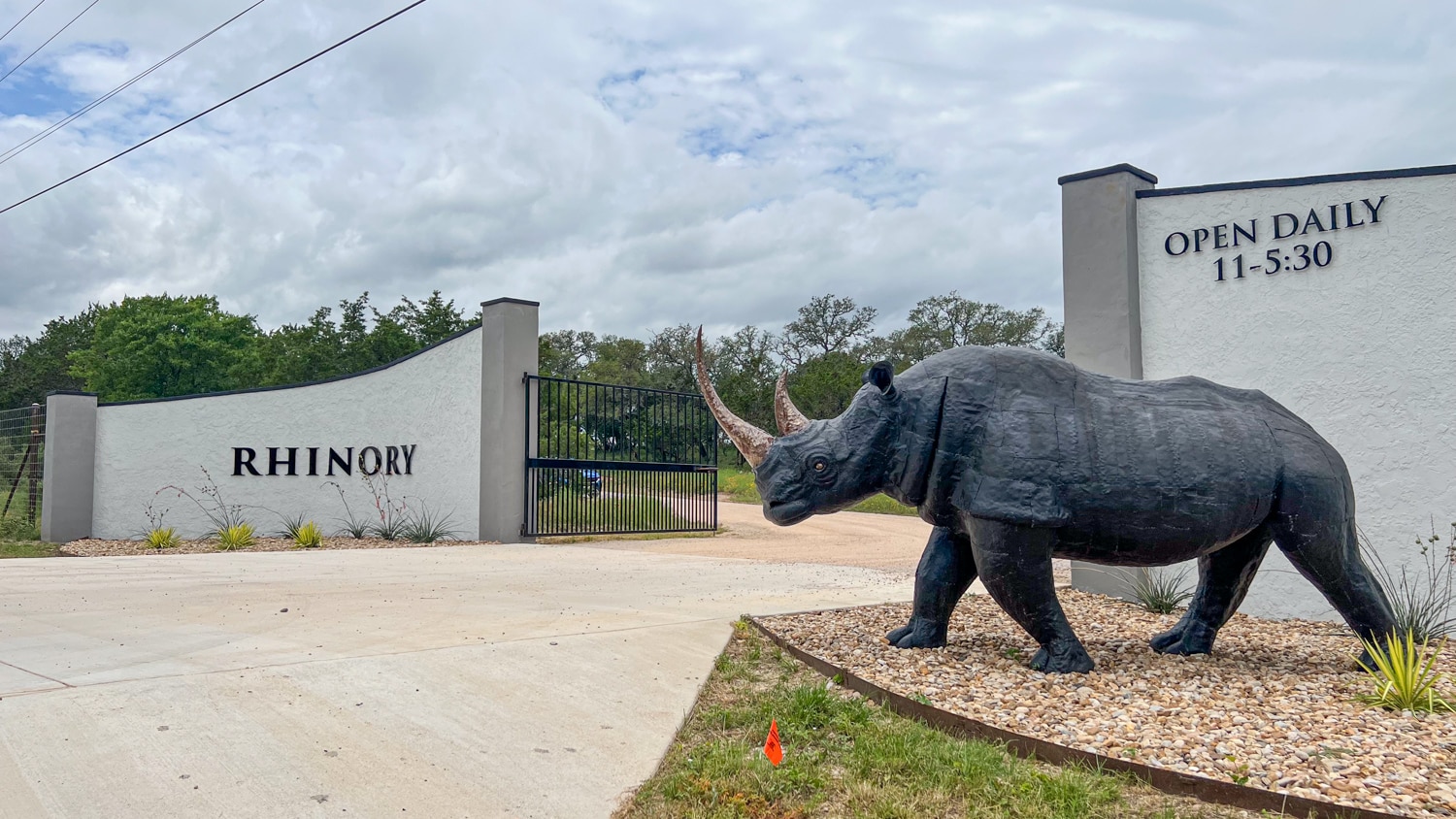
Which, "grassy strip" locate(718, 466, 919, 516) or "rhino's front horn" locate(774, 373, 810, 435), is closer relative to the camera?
"rhino's front horn" locate(774, 373, 810, 435)

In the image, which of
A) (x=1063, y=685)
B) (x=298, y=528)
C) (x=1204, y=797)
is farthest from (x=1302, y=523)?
(x=298, y=528)

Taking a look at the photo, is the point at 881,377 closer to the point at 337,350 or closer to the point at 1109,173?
the point at 1109,173

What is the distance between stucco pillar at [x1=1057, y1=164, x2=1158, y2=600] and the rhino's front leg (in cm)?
321

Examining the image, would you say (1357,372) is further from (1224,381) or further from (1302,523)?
(1302,523)

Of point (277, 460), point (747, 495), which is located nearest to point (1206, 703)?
point (277, 460)

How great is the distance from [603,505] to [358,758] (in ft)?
42.4

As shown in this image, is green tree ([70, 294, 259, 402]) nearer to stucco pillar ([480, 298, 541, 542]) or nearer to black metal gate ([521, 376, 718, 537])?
black metal gate ([521, 376, 718, 537])

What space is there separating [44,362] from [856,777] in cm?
5712

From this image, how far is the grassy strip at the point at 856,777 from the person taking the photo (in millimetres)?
3270

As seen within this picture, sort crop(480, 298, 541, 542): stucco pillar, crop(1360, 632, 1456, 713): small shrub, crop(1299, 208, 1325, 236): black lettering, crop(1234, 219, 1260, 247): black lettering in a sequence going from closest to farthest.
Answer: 1. crop(1360, 632, 1456, 713): small shrub
2. crop(1299, 208, 1325, 236): black lettering
3. crop(1234, 219, 1260, 247): black lettering
4. crop(480, 298, 541, 542): stucco pillar

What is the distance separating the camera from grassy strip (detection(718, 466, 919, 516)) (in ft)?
90.0

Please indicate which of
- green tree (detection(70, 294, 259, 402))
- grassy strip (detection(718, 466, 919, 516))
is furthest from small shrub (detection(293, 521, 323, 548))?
green tree (detection(70, 294, 259, 402))

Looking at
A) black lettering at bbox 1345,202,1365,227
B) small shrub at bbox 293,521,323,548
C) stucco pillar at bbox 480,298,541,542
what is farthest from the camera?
stucco pillar at bbox 480,298,541,542

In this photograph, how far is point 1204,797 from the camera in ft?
11.0
